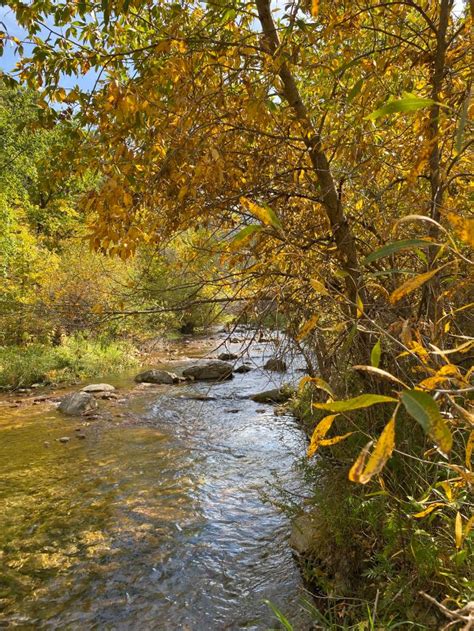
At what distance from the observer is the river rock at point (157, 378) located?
40.4 feet

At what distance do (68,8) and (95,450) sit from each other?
5.93 meters

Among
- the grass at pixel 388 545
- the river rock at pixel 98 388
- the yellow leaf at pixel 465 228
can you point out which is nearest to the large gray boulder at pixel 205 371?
the river rock at pixel 98 388

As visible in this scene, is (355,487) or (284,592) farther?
(284,592)

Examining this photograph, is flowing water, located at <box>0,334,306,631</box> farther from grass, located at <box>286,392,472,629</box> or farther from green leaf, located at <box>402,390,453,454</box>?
green leaf, located at <box>402,390,453,454</box>

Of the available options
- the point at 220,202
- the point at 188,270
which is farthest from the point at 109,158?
the point at 188,270

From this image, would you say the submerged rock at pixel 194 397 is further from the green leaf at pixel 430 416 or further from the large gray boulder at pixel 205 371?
the green leaf at pixel 430 416

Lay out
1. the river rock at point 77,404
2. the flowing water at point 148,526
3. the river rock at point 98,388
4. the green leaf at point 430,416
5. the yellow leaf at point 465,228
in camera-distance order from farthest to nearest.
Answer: the river rock at point 98,388, the river rock at point 77,404, the flowing water at point 148,526, the yellow leaf at point 465,228, the green leaf at point 430,416

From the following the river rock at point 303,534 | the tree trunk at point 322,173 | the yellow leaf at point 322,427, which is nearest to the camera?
the yellow leaf at point 322,427

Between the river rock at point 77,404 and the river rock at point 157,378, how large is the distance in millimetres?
2628

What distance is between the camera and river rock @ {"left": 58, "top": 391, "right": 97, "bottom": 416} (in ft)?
30.2

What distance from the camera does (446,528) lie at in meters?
2.39

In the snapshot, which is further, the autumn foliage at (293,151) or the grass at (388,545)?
the autumn foliage at (293,151)

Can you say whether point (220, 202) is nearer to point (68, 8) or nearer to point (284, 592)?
point (68, 8)

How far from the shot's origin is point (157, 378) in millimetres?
12406
